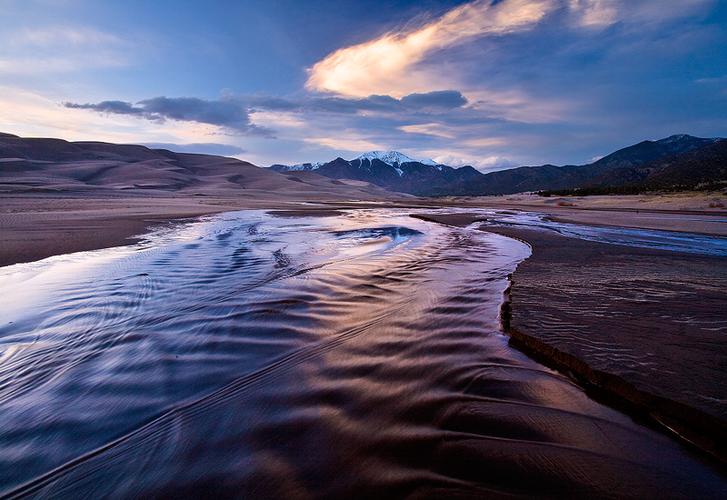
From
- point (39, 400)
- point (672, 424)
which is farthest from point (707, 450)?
point (39, 400)

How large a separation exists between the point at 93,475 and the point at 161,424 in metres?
0.41

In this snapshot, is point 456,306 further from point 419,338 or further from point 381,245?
point 381,245

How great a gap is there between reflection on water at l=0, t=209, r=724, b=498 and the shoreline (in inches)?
5.3

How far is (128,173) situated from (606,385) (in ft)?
246

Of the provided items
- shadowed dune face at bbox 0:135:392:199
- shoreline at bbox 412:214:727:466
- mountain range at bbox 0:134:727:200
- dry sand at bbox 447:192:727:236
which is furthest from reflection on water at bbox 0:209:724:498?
mountain range at bbox 0:134:727:200

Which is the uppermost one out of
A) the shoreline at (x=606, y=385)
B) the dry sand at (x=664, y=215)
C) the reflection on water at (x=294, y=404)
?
the dry sand at (x=664, y=215)

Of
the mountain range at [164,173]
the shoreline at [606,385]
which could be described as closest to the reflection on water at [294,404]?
the shoreline at [606,385]

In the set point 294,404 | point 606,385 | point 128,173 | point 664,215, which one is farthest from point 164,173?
point 606,385

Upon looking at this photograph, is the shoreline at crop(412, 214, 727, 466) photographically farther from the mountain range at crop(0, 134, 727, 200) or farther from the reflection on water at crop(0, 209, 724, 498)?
the mountain range at crop(0, 134, 727, 200)

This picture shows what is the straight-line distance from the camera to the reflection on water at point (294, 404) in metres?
1.73

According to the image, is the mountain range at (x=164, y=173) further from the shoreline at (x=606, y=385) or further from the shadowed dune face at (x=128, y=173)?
the shoreline at (x=606, y=385)

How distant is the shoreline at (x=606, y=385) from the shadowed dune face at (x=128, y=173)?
39.6m

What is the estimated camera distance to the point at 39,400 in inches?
99.3

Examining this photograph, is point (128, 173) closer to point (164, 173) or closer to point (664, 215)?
point (164, 173)
